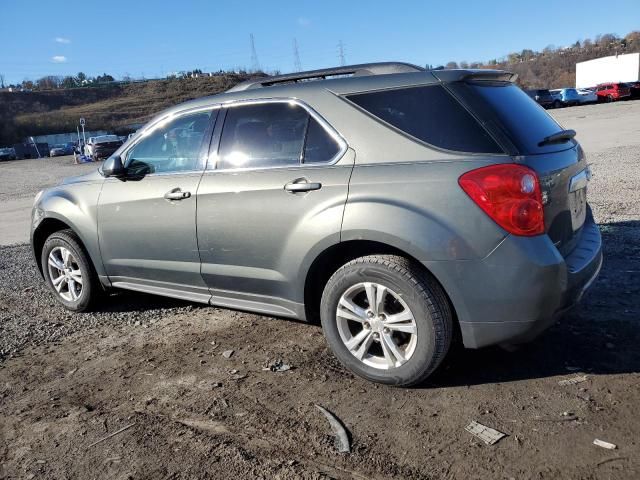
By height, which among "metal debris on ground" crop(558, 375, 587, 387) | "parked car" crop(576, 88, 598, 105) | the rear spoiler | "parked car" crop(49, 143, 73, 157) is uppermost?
the rear spoiler

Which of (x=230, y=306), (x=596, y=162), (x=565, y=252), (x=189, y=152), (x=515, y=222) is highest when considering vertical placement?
(x=189, y=152)

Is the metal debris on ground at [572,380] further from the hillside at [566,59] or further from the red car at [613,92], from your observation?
Answer: the hillside at [566,59]

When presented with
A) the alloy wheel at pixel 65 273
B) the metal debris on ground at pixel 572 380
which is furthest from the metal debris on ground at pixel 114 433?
the metal debris on ground at pixel 572 380

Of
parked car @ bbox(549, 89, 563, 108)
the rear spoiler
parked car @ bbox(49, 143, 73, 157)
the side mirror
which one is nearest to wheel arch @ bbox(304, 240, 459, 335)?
the rear spoiler

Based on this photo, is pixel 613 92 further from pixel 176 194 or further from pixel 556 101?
pixel 176 194

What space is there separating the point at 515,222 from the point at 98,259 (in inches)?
139

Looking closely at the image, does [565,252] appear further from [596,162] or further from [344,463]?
[596,162]

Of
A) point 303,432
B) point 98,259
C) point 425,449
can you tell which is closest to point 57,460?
point 303,432

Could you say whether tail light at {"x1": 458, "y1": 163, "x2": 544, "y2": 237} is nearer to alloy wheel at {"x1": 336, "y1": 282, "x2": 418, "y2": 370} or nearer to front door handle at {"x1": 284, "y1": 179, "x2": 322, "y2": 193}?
alloy wheel at {"x1": 336, "y1": 282, "x2": 418, "y2": 370}

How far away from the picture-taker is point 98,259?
4.91 metres

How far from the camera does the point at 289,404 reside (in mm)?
3297

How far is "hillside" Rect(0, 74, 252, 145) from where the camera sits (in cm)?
8956

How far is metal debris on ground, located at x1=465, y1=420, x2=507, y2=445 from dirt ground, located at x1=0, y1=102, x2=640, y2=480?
4 centimetres

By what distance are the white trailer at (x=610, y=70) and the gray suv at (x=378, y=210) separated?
6657 centimetres
